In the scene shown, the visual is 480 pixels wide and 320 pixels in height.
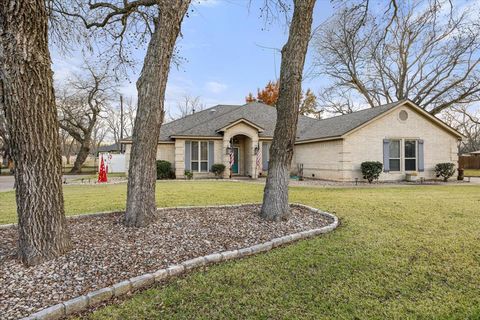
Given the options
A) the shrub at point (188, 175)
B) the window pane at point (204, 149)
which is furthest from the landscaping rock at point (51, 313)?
the window pane at point (204, 149)

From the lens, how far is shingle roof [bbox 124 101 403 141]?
15.5 meters

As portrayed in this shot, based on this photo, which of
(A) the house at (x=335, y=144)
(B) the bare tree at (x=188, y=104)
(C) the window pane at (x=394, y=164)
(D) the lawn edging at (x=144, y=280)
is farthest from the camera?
(B) the bare tree at (x=188, y=104)

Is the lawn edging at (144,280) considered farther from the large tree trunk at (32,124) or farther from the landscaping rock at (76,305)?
the large tree trunk at (32,124)

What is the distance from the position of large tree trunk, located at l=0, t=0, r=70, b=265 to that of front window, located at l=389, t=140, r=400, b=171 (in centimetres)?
1580

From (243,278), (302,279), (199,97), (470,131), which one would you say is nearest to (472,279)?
(302,279)

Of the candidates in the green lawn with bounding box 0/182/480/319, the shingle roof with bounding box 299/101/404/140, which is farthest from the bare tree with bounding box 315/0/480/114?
the green lawn with bounding box 0/182/480/319

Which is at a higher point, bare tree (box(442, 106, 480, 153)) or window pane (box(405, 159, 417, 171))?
bare tree (box(442, 106, 480, 153))

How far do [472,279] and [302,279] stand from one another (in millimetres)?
1902

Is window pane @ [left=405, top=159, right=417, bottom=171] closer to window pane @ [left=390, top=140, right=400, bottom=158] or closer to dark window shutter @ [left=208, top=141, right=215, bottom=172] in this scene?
window pane @ [left=390, top=140, right=400, bottom=158]

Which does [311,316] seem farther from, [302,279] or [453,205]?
[453,205]

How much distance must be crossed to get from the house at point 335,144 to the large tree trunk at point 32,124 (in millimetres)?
12839

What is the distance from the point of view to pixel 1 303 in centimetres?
252

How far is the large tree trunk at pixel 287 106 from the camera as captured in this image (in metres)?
5.34

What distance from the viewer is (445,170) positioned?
596 inches
